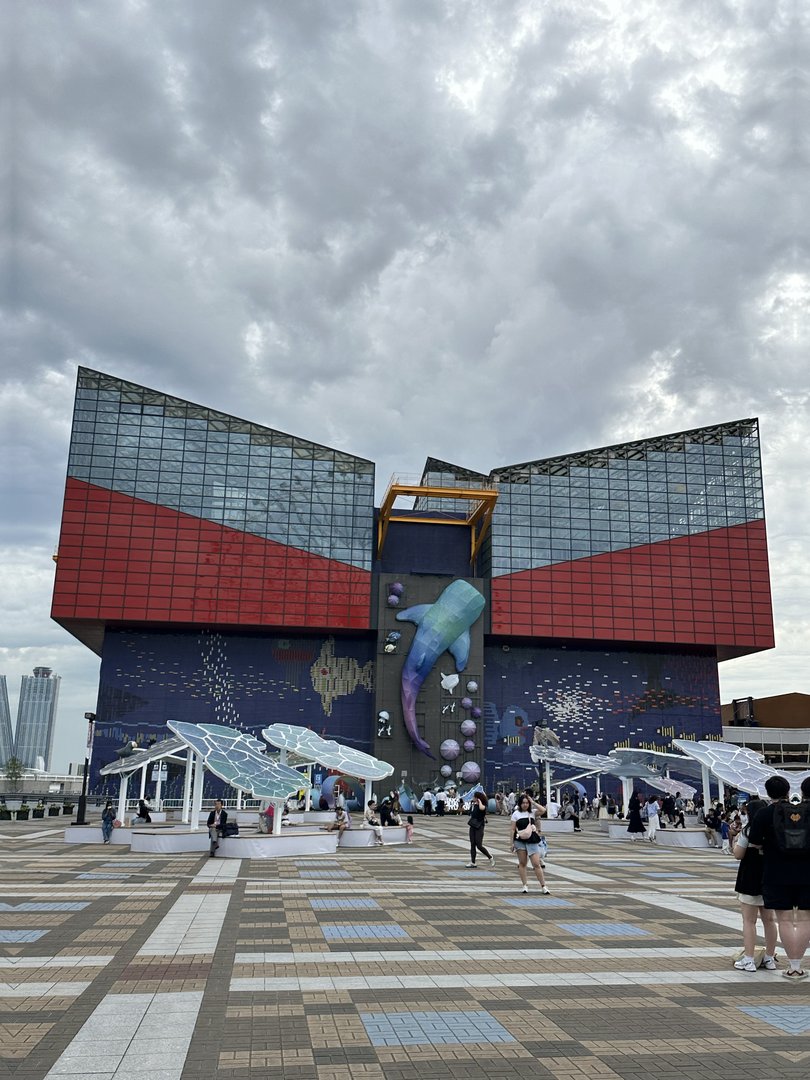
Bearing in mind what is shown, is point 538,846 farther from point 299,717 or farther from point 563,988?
point 299,717

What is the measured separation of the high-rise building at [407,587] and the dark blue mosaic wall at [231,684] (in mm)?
149

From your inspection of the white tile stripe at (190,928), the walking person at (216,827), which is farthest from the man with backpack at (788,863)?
the walking person at (216,827)

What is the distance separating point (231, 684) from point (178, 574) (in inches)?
358

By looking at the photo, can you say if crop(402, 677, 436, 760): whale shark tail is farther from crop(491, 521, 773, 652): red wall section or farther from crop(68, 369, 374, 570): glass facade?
crop(68, 369, 374, 570): glass facade

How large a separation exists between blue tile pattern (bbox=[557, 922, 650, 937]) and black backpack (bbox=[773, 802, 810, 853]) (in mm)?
3746

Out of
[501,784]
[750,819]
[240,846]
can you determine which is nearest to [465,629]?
[501,784]

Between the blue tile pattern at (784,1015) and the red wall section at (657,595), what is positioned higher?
the red wall section at (657,595)

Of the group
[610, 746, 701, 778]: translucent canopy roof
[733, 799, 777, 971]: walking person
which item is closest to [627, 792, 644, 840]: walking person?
[610, 746, 701, 778]: translucent canopy roof

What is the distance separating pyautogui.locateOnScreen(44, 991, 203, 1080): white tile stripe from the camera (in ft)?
18.5

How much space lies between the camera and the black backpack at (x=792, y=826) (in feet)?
26.8

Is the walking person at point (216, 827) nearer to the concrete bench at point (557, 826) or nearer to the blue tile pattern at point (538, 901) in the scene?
the blue tile pattern at point (538, 901)

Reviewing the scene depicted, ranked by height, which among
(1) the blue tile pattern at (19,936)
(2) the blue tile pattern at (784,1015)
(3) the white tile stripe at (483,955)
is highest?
(2) the blue tile pattern at (784,1015)

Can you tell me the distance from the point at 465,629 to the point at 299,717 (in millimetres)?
13864

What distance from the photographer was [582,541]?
67.7 metres
